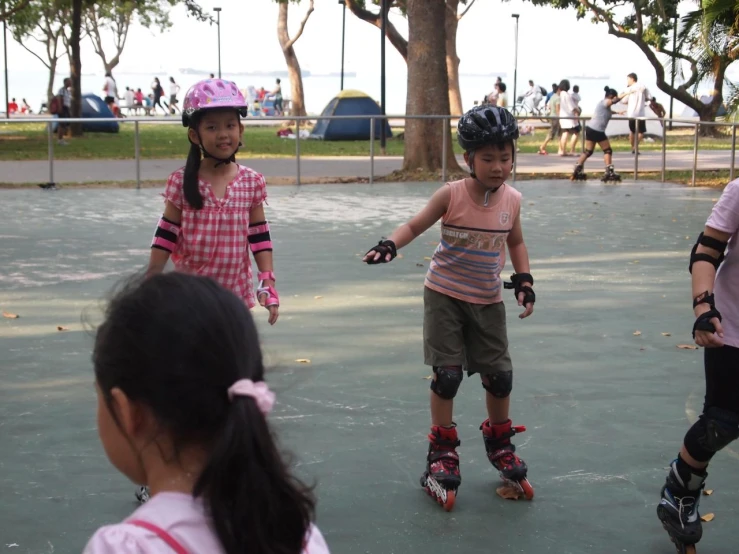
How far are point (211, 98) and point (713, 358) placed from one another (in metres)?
2.14

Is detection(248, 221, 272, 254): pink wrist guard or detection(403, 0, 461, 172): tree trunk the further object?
detection(403, 0, 461, 172): tree trunk

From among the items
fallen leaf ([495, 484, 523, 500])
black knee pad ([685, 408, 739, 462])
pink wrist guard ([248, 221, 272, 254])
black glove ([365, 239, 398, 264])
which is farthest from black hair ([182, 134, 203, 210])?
black knee pad ([685, 408, 739, 462])

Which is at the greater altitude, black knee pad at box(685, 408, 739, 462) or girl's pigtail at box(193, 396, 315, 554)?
girl's pigtail at box(193, 396, 315, 554)

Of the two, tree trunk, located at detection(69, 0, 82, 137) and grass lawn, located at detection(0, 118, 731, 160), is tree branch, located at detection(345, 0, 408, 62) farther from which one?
tree trunk, located at detection(69, 0, 82, 137)

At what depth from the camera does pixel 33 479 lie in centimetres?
434

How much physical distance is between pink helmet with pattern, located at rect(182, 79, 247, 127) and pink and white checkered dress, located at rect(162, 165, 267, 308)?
0.92 ft

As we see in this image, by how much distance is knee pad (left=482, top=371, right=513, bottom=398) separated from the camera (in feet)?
13.8

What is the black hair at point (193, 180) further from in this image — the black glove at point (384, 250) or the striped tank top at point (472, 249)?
the striped tank top at point (472, 249)

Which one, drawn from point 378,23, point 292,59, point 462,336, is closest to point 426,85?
point 378,23

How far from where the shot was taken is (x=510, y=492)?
166 inches

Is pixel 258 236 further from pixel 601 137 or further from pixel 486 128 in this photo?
pixel 601 137

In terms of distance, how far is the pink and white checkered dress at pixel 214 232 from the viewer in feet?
14.0

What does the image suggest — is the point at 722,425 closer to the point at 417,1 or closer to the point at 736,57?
the point at 417,1

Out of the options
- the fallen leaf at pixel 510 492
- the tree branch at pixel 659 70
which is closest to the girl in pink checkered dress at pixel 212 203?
the fallen leaf at pixel 510 492
